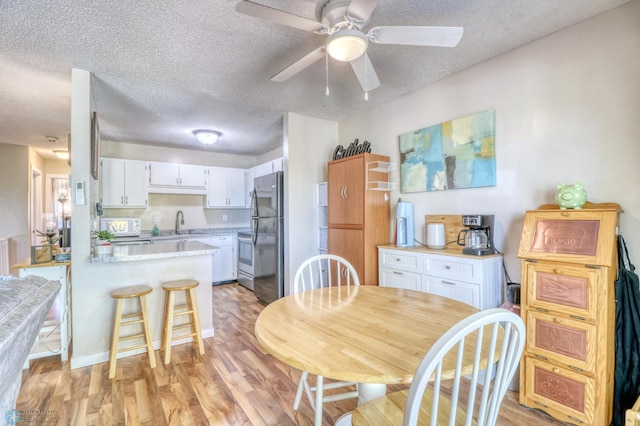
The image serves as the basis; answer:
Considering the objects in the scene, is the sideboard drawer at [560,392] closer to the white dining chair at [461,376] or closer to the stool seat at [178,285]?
the white dining chair at [461,376]

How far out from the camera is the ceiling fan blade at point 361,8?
141 centimetres

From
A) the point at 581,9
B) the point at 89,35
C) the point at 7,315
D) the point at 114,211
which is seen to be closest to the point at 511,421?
the point at 7,315

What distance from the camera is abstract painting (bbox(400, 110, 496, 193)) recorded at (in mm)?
2506

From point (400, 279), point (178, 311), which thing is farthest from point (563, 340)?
point (178, 311)

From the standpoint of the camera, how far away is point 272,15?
1.45 meters

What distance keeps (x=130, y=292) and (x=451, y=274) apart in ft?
8.50

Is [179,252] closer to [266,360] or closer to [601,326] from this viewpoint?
[266,360]

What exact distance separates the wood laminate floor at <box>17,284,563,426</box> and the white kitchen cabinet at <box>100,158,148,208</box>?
2639 mm

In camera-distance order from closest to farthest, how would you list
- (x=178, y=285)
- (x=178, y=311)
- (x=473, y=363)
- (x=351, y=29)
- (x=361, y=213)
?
(x=473, y=363) → (x=351, y=29) → (x=178, y=285) → (x=178, y=311) → (x=361, y=213)

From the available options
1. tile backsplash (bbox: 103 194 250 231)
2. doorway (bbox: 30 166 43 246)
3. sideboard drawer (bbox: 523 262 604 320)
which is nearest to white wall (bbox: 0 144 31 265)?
doorway (bbox: 30 166 43 246)

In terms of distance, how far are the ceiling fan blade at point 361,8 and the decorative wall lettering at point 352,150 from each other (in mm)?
1856

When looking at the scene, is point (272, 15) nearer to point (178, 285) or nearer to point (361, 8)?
point (361, 8)

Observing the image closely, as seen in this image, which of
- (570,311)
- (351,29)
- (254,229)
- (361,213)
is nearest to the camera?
(351,29)

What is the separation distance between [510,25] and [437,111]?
0.93m
